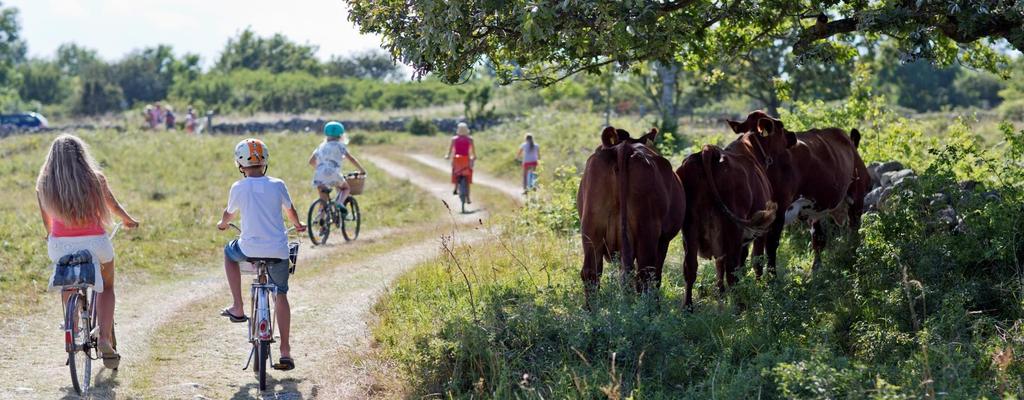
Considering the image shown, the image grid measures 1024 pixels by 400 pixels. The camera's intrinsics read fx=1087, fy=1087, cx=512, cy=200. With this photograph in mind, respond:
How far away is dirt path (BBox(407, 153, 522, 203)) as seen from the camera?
23.4 metres

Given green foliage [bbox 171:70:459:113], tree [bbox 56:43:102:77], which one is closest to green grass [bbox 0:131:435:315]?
green foliage [bbox 171:70:459:113]

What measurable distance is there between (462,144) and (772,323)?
41.7ft

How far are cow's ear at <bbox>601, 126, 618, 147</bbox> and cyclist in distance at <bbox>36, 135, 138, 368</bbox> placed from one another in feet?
11.8

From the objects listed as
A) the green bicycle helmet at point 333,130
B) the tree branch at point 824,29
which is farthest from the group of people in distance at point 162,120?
the tree branch at point 824,29

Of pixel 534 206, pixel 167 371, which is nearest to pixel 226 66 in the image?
pixel 534 206

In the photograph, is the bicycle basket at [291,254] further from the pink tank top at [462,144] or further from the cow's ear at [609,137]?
the pink tank top at [462,144]

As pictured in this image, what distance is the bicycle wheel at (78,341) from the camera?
7.21 m

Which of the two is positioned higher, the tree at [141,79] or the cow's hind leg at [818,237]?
the tree at [141,79]

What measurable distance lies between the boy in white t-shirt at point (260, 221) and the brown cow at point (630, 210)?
221 centimetres

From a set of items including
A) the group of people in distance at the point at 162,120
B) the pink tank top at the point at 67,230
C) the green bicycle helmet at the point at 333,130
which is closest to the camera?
the pink tank top at the point at 67,230

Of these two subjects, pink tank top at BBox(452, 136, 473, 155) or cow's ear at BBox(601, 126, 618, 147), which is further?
pink tank top at BBox(452, 136, 473, 155)

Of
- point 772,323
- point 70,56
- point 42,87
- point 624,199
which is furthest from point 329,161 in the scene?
point 70,56

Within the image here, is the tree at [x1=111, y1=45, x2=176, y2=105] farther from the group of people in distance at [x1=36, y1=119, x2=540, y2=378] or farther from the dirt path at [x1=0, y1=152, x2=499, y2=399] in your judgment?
the group of people in distance at [x1=36, y1=119, x2=540, y2=378]

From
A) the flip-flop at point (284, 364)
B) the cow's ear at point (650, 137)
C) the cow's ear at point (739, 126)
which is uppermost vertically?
the cow's ear at point (739, 126)
